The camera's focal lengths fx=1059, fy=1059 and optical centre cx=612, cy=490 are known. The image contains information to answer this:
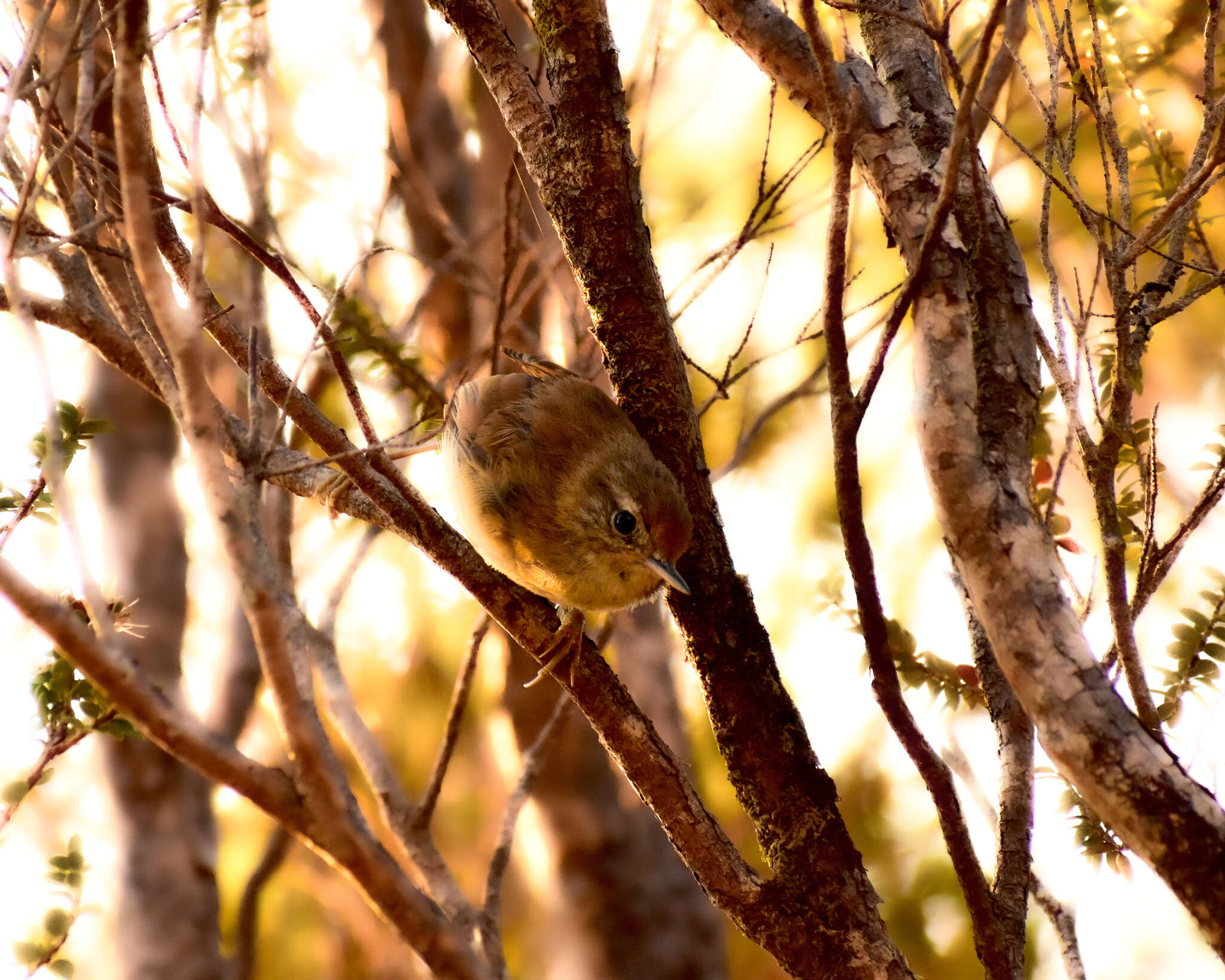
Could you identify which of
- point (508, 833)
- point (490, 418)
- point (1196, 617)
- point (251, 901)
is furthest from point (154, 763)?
point (1196, 617)

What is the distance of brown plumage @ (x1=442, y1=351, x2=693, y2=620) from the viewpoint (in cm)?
241

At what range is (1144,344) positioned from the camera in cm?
191

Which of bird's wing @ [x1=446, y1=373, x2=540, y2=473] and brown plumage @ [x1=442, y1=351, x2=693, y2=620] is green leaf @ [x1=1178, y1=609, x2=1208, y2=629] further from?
bird's wing @ [x1=446, y1=373, x2=540, y2=473]

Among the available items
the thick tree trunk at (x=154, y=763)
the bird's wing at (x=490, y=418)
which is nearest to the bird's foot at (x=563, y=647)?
the bird's wing at (x=490, y=418)

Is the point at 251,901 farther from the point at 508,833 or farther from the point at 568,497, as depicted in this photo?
the point at 568,497

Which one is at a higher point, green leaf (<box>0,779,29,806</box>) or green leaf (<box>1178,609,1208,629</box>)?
green leaf (<box>0,779,29,806</box>)

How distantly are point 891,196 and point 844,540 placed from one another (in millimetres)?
643

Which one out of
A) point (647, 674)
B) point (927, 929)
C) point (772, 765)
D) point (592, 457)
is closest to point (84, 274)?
point (592, 457)

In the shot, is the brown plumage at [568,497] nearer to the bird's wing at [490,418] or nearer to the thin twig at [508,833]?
the bird's wing at [490,418]

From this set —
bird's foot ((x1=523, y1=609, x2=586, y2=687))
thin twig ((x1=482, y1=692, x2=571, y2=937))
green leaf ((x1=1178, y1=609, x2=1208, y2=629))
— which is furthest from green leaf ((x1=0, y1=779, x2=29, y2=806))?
green leaf ((x1=1178, y1=609, x2=1208, y2=629))

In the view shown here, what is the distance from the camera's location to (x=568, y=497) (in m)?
2.60

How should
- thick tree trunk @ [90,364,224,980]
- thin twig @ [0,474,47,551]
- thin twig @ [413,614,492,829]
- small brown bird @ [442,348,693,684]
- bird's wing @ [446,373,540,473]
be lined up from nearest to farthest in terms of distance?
thin twig @ [0,474,47,551], small brown bird @ [442,348,693,684], bird's wing @ [446,373,540,473], thin twig @ [413,614,492,829], thick tree trunk @ [90,364,224,980]

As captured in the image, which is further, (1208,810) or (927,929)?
(927,929)

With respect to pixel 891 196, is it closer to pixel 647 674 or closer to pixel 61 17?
pixel 61 17
